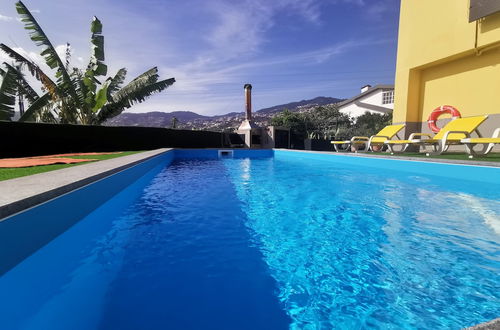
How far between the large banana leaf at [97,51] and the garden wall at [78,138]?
2.59 meters

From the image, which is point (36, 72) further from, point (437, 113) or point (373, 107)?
point (373, 107)

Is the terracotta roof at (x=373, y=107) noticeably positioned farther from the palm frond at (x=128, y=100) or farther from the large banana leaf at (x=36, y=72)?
the large banana leaf at (x=36, y=72)

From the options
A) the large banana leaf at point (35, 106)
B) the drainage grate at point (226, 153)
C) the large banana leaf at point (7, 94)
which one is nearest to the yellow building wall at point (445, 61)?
the drainage grate at point (226, 153)

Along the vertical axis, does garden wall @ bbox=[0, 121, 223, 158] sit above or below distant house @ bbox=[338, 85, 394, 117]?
below

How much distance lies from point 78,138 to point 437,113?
616 inches

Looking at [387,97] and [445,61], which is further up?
[387,97]

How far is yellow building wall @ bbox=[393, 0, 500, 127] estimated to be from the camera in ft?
29.2

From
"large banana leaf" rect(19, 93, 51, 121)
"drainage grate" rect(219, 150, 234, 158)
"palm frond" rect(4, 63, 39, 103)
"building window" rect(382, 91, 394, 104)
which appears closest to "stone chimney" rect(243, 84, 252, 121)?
"drainage grate" rect(219, 150, 234, 158)

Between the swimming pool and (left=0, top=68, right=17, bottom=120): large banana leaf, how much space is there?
32.1ft

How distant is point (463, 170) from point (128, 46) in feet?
45.5

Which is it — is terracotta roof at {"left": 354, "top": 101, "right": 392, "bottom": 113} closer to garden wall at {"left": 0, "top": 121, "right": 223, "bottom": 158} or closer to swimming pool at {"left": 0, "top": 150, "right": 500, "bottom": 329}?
garden wall at {"left": 0, "top": 121, "right": 223, "bottom": 158}

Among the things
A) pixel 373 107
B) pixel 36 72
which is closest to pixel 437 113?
pixel 36 72

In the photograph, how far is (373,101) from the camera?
128 feet

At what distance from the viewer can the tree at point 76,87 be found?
9.71m
